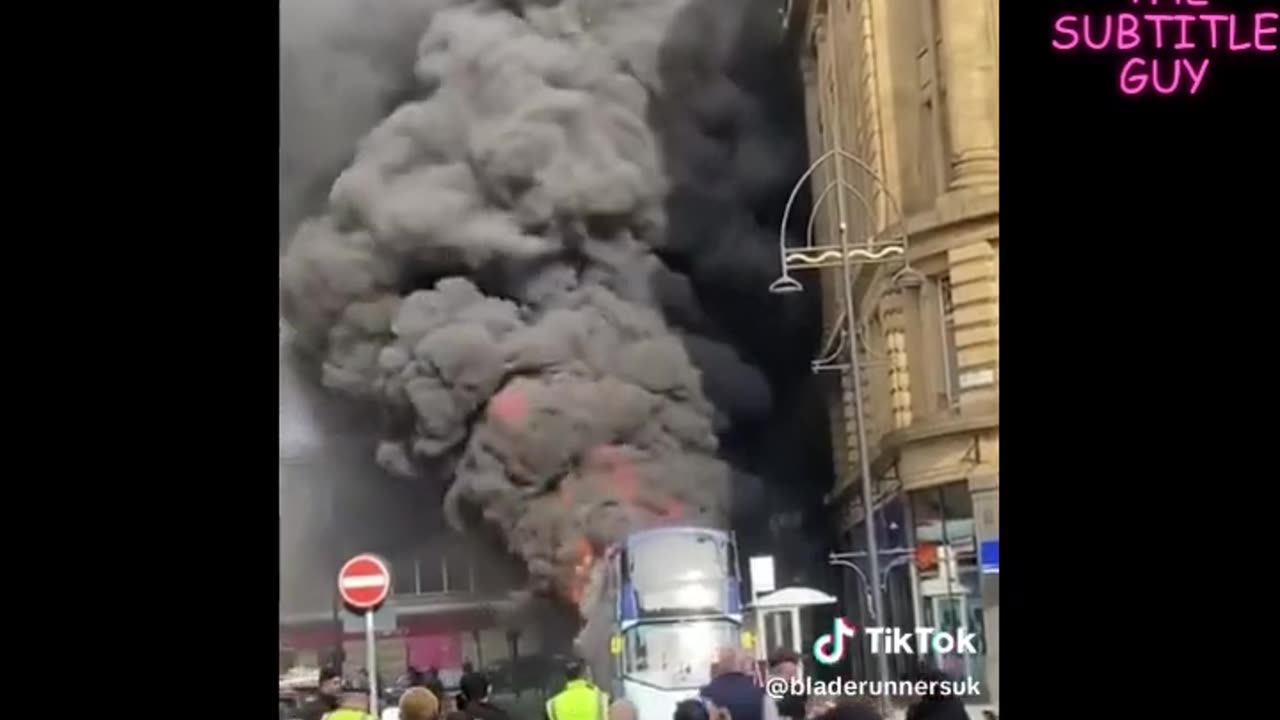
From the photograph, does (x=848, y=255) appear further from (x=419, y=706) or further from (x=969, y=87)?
(x=419, y=706)

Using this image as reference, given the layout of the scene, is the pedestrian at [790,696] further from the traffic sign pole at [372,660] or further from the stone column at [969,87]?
the stone column at [969,87]

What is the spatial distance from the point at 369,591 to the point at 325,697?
0.31 meters

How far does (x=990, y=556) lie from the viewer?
4086 mm

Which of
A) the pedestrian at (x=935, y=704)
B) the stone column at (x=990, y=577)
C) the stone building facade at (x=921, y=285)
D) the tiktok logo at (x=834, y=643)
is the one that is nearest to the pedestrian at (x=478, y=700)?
the tiktok logo at (x=834, y=643)

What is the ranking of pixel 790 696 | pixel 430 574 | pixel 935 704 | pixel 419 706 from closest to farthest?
pixel 935 704, pixel 790 696, pixel 419 706, pixel 430 574

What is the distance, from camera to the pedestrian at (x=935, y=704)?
13.1ft

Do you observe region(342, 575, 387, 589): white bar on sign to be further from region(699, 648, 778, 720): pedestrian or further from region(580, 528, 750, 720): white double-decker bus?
region(699, 648, 778, 720): pedestrian
